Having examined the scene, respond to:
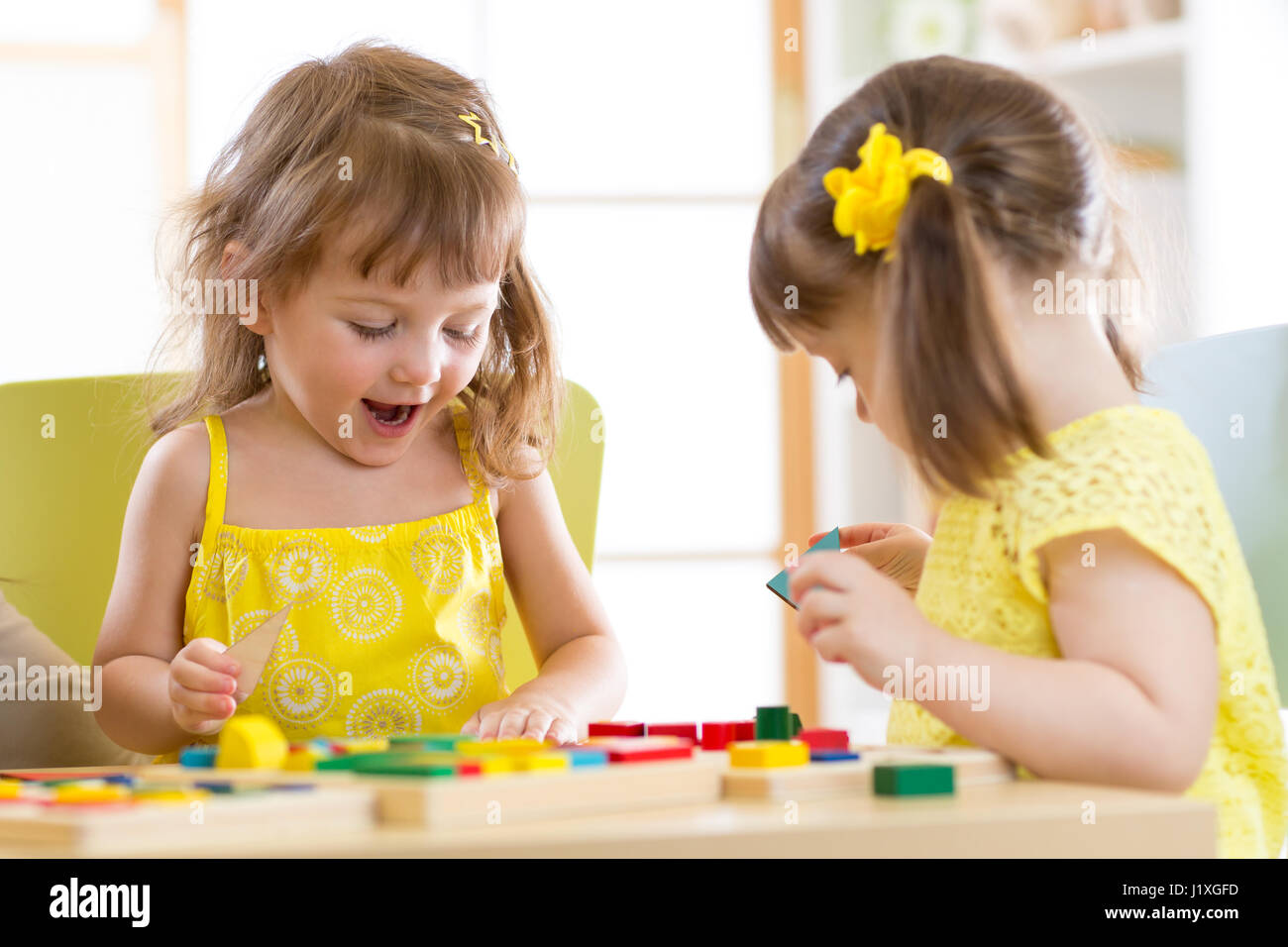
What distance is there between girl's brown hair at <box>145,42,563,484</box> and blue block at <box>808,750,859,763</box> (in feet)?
1.83

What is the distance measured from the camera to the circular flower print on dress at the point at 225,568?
1.18m

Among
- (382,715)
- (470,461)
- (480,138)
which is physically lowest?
(382,715)

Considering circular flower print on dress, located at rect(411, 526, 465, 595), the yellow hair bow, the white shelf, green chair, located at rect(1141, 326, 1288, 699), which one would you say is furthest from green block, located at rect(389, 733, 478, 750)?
the white shelf

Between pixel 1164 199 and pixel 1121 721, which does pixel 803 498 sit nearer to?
pixel 1164 199

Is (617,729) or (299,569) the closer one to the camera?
(617,729)

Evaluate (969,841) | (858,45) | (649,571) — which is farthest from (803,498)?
(969,841)

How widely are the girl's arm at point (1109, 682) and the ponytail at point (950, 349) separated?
0.26 ft

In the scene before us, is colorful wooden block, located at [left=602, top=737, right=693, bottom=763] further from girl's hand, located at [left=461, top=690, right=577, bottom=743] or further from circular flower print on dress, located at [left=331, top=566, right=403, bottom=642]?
circular flower print on dress, located at [left=331, top=566, right=403, bottom=642]

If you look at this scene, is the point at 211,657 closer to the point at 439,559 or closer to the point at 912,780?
the point at 439,559

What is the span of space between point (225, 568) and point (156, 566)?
0.06 meters

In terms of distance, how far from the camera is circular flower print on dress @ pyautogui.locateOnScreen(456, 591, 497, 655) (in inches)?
48.3

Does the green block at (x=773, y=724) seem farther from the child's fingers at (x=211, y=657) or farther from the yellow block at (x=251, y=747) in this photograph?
the child's fingers at (x=211, y=657)

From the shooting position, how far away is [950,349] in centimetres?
78

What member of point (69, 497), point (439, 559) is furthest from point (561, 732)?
point (69, 497)
